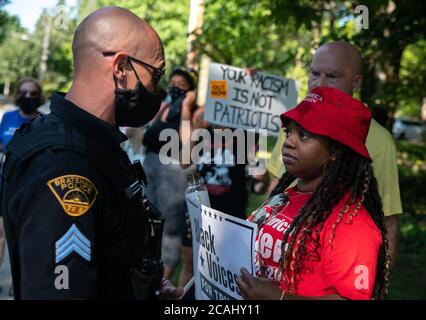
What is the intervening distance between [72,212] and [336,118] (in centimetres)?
120

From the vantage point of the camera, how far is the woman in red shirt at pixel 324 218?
2.05 meters

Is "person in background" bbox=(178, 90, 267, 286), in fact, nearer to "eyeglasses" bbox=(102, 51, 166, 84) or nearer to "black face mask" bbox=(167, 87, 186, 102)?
"black face mask" bbox=(167, 87, 186, 102)

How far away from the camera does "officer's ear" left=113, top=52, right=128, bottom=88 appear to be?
209cm

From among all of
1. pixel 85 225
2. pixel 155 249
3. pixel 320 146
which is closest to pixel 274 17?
pixel 320 146

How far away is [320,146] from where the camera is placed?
7.91ft

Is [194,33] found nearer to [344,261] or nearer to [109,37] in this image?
[109,37]

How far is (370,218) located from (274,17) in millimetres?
4543

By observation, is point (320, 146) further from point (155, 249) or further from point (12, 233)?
point (12, 233)

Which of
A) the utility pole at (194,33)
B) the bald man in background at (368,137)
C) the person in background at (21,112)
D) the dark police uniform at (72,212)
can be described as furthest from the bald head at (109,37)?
the utility pole at (194,33)

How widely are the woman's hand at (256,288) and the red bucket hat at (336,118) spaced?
0.66m

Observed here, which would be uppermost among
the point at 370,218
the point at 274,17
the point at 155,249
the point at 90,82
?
the point at 274,17

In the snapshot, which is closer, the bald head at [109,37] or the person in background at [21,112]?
the bald head at [109,37]

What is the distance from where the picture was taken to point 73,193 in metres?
1.74

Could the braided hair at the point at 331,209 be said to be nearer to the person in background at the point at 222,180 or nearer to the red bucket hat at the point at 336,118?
the red bucket hat at the point at 336,118
